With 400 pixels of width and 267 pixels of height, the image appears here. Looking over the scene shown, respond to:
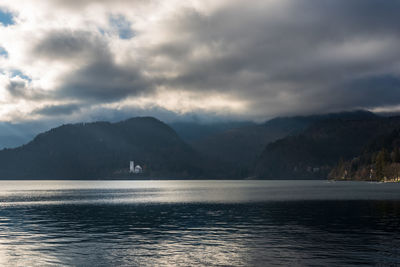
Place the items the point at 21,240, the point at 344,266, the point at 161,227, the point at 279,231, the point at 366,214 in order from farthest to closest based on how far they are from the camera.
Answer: the point at 366,214, the point at 161,227, the point at 279,231, the point at 21,240, the point at 344,266

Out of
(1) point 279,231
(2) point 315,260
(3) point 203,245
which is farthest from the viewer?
(1) point 279,231

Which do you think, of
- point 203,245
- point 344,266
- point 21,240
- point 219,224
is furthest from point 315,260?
point 21,240

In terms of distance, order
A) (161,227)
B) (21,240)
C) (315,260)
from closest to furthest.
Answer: (315,260)
(21,240)
(161,227)

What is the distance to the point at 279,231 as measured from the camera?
2805 inches

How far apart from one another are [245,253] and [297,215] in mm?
49876

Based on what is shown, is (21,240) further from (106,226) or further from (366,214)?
(366,214)

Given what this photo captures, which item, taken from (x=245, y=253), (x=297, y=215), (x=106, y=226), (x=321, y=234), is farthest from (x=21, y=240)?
(x=297, y=215)

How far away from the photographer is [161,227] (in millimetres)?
80000

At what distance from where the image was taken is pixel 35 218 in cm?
9988

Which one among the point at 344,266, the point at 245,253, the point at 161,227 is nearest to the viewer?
the point at 344,266

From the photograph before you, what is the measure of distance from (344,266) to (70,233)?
1803 inches

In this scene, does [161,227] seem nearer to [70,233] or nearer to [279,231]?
[70,233]

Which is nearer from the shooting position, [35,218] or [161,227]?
[161,227]

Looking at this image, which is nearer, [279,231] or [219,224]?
[279,231]
